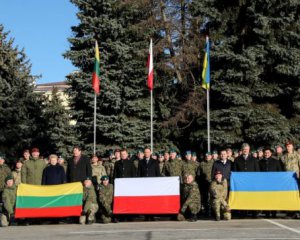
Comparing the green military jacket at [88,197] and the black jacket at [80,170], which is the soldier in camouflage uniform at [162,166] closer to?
the black jacket at [80,170]

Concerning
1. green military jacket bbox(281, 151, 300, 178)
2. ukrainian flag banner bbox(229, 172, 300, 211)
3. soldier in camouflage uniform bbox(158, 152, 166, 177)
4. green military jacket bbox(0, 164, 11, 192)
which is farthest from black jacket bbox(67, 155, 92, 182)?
green military jacket bbox(281, 151, 300, 178)

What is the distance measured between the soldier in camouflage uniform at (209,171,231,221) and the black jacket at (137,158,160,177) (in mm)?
1627

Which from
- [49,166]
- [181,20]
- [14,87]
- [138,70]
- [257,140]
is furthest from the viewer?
[14,87]

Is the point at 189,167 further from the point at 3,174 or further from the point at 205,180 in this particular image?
the point at 3,174

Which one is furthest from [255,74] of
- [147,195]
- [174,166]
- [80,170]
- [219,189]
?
[80,170]

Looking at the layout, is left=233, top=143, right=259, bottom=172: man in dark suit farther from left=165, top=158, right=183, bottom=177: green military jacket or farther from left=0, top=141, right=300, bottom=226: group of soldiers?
left=165, top=158, right=183, bottom=177: green military jacket

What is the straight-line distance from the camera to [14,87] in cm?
3027

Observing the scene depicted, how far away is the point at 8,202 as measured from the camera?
45.0 ft

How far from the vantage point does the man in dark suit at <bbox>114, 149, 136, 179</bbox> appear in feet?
48.3

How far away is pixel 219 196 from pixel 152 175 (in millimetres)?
1987

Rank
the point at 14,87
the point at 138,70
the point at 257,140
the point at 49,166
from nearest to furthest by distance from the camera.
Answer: the point at 49,166 → the point at 257,140 → the point at 138,70 → the point at 14,87

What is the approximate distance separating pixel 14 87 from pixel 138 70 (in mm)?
8388

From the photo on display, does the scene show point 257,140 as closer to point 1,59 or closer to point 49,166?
point 49,166

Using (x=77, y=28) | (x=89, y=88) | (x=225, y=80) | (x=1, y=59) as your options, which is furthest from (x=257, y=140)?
(x=1, y=59)
